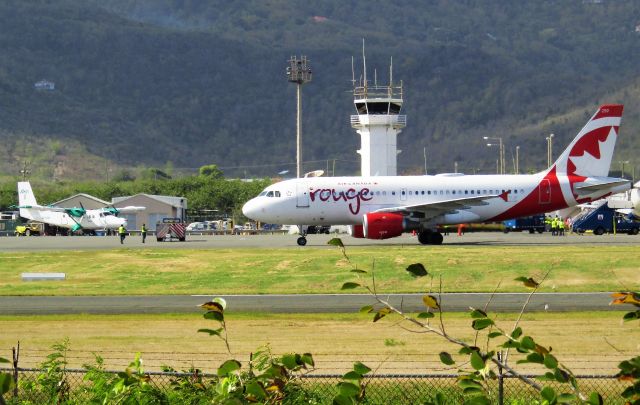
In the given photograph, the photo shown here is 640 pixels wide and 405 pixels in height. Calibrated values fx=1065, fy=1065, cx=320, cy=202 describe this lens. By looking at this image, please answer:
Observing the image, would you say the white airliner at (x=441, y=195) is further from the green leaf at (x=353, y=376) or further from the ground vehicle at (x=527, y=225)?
the green leaf at (x=353, y=376)

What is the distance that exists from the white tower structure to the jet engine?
2863cm

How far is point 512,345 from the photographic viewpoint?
7855 millimetres

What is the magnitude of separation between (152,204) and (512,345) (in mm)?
108657

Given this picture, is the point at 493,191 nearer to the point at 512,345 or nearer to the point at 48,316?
the point at 48,316

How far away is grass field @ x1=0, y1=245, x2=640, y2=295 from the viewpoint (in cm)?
3609

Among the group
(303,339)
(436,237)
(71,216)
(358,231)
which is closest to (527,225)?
(436,237)

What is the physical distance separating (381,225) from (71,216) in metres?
50.1

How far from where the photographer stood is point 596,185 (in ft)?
183

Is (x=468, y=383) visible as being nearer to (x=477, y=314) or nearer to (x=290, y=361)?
(x=477, y=314)

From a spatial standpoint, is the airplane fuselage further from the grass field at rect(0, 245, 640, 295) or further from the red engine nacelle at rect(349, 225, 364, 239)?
the grass field at rect(0, 245, 640, 295)

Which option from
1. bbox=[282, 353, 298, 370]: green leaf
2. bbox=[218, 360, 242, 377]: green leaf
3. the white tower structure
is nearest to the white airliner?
the white tower structure

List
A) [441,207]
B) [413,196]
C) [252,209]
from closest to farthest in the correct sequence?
1. [441,207]
2. [413,196]
3. [252,209]

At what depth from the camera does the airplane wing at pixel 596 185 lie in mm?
55812

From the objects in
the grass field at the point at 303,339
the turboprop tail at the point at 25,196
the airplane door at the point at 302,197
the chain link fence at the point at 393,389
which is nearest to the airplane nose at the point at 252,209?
the airplane door at the point at 302,197
